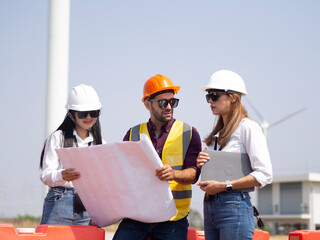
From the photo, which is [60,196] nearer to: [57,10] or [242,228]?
[242,228]

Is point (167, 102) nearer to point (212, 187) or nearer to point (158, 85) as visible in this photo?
point (158, 85)

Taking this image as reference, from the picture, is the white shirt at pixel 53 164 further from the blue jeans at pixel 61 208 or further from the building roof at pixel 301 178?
the building roof at pixel 301 178

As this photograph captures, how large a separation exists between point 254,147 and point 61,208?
6.54 feet

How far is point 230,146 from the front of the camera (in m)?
4.78

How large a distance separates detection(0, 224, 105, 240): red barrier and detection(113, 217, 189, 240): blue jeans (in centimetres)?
21

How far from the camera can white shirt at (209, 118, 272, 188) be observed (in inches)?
180

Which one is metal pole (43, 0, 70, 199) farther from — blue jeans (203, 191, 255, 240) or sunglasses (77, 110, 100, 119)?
blue jeans (203, 191, 255, 240)

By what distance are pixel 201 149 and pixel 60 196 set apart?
1454mm

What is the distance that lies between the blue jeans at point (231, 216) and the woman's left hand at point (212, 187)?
8 centimetres

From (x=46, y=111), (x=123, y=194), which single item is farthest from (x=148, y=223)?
(x=46, y=111)

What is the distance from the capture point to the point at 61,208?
5.31m

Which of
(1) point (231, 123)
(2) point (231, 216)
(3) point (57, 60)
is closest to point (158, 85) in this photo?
(1) point (231, 123)

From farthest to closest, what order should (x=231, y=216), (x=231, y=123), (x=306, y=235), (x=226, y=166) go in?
1. (x=306, y=235)
2. (x=231, y=123)
3. (x=226, y=166)
4. (x=231, y=216)

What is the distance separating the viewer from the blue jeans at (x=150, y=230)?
15.7ft
